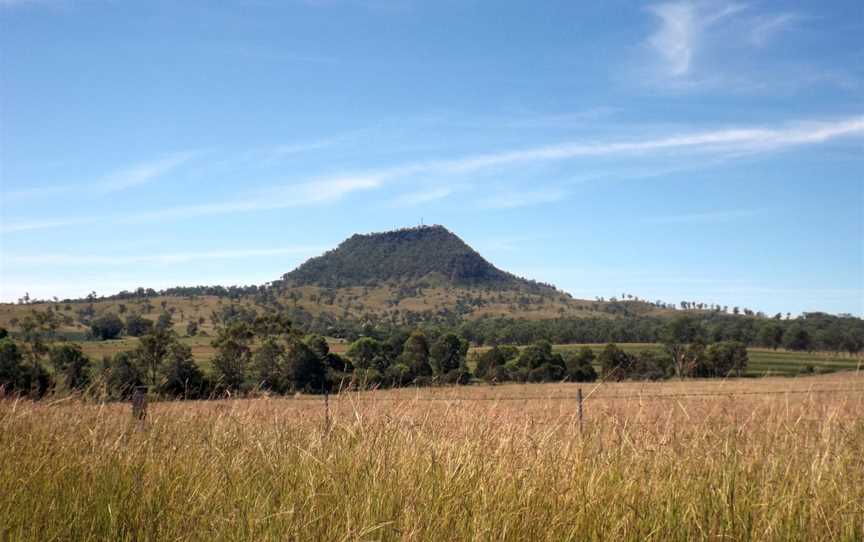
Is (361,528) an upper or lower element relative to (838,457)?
lower

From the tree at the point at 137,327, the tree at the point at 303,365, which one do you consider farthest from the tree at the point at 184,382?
the tree at the point at 137,327

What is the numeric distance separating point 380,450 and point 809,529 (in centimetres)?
296

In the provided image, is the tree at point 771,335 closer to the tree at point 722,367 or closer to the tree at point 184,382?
the tree at point 184,382

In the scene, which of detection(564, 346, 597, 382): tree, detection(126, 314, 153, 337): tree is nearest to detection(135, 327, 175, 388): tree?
detection(564, 346, 597, 382): tree

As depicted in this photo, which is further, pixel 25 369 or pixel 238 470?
pixel 25 369

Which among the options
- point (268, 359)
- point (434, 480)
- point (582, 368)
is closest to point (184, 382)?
point (434, 480)

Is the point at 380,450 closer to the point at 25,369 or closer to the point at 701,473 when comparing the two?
the point at 701,473

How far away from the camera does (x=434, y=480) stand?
5109 mm

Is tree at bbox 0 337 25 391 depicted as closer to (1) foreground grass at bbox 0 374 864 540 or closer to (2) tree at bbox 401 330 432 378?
(2) tree at bbox 401 330 432 378

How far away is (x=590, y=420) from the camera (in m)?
7.40

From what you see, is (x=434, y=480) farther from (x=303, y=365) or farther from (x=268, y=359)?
(x=268, y=359)

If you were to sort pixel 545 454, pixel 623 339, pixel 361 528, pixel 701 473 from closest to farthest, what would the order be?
pixel 361 528, pixel 701 473, pixel 545 454, pixel 623 339

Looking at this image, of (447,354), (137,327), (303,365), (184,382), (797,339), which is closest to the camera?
(184,382)

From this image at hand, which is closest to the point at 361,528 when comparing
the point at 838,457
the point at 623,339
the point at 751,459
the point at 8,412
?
the point at 751,459
